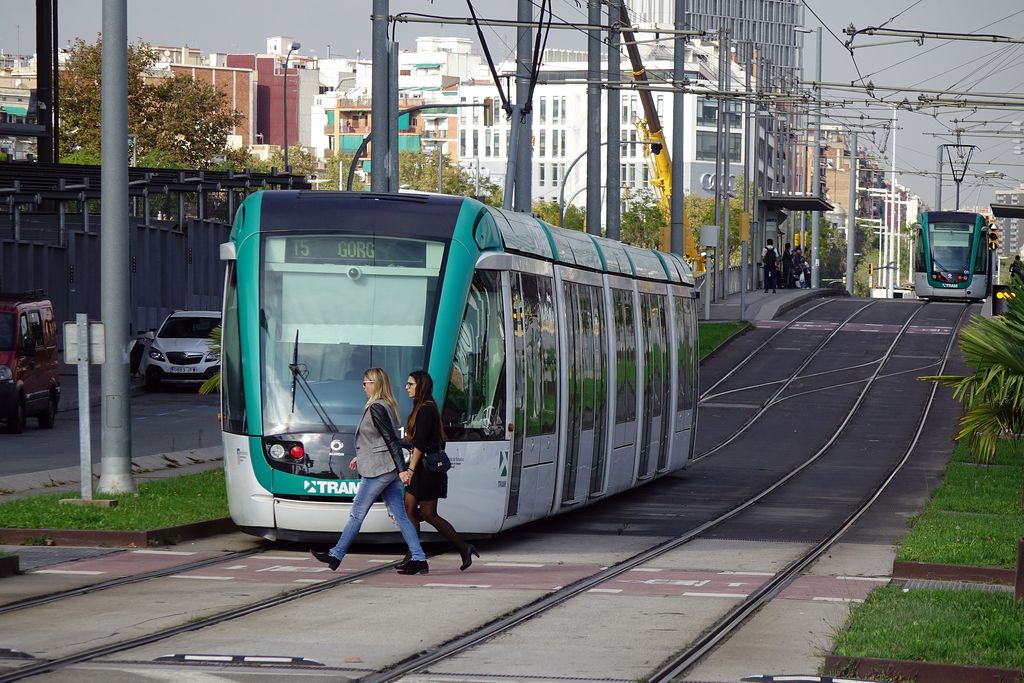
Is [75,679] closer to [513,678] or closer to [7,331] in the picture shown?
[513,678]

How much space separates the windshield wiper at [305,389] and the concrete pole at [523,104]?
1605cm

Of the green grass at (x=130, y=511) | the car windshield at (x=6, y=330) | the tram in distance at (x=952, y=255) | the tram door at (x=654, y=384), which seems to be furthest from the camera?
the tram in distance at (x=952, y=255)

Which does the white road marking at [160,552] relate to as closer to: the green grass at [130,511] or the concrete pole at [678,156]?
the green grass at [130,511]

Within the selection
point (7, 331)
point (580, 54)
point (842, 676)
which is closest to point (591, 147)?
point (7, 331)

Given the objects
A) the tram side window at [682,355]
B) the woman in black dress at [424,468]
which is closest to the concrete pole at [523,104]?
the tram side window at [682,355]

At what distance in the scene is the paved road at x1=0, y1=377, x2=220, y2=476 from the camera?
26.6m

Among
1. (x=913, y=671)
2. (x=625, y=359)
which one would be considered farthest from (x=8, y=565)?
(x=625, y=359)

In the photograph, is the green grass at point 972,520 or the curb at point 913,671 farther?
the green grass at point 972,520

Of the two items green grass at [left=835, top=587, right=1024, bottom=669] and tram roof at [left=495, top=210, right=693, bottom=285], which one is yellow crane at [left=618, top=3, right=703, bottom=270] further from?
green grass at [left=835, top=587, right=1024, bottom=669]

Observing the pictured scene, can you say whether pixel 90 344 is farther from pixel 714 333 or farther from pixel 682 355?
pixel 714 333

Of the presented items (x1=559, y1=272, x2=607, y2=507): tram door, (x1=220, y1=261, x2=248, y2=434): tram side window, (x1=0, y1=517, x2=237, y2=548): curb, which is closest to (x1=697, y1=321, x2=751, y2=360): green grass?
(x1=559, y1=272, x2=607, y2=507): tram door

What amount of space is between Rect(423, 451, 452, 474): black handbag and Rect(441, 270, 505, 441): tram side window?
0.70 m

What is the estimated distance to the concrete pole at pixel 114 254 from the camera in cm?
1850

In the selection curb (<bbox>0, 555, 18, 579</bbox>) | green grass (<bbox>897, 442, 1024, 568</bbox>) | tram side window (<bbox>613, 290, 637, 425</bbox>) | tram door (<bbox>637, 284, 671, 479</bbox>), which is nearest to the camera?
curb (<bbox>0, 555, 18, 579</bbox>)
